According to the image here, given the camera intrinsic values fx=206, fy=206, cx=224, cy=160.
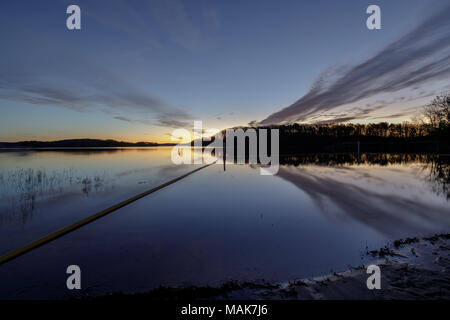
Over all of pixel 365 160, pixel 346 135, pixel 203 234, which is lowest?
pixel 203 234

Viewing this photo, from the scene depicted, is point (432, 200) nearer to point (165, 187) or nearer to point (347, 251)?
point (347, 251)

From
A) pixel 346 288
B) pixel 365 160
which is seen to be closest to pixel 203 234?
pixel 346 288

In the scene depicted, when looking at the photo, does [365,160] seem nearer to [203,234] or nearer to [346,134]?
[203,234]

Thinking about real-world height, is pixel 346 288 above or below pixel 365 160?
below

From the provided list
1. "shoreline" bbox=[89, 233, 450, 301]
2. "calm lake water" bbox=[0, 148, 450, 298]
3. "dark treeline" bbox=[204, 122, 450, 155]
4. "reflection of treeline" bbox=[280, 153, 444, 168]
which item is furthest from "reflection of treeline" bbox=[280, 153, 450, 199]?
"dark treeline" bbox=[204, 122, 450, 155]

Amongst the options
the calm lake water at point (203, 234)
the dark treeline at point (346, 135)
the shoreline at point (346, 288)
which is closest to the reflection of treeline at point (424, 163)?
the calm lake water at point (203, 234)

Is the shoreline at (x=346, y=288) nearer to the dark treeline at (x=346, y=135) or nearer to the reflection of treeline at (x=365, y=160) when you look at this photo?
the reflection of treeline at (x=365, y=160)

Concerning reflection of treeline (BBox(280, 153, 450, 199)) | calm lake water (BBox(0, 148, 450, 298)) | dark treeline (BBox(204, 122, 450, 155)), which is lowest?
calm lake water (BBox(0, 148, 450, 298))

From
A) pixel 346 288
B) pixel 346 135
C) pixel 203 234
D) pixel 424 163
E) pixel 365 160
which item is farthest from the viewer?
pixel 346 135

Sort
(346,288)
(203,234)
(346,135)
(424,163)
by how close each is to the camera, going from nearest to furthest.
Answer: (346,288) < (203,234) < (424,163) < (346,135)

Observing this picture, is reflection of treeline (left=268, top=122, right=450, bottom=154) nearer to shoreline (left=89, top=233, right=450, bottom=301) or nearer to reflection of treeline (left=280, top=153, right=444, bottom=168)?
reflection of treeline (left=280, top=153, right=444, bottom=168)
